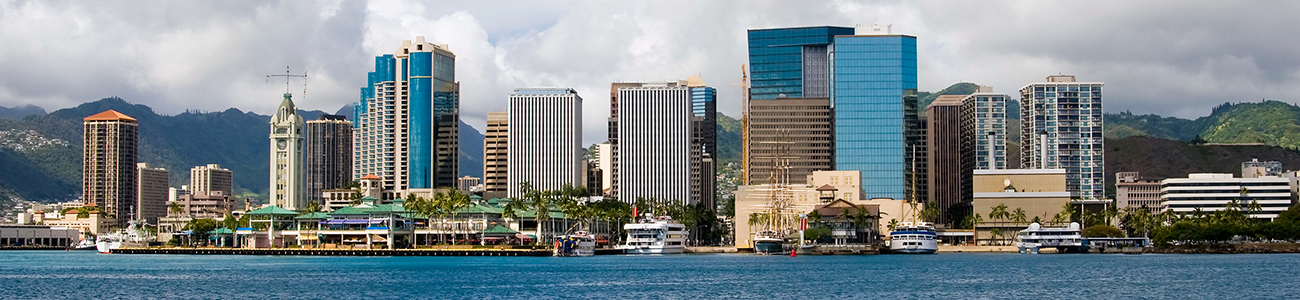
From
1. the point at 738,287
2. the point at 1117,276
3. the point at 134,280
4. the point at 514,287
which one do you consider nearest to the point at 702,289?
the point at 738,287

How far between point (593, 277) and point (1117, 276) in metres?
49.6

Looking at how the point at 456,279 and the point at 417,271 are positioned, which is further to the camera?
the point at 417,271

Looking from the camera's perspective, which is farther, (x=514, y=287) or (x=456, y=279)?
(x=456, y=279)

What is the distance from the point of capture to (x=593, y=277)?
13925 centimetres

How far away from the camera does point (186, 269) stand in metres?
160

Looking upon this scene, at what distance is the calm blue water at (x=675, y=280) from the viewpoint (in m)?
112

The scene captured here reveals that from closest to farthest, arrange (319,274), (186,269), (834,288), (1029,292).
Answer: (1029,292), (834,288), (319,274), (186,269)

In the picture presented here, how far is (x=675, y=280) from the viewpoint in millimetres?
132625

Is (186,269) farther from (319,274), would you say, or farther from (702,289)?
(702,289)

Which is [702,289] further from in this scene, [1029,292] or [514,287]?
[1029,292]

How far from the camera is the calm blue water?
11150 centimetres

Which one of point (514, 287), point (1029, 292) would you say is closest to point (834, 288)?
point (1029, 292)

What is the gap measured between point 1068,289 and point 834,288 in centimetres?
1872

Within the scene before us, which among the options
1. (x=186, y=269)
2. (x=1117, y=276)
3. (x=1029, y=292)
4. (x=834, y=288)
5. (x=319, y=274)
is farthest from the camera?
(x=186, y=269)
